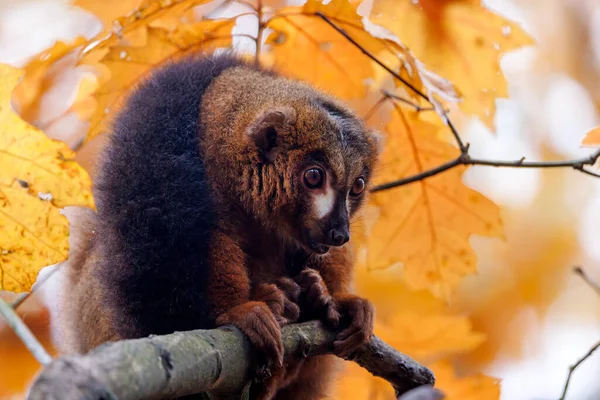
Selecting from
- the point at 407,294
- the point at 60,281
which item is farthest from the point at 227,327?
the point at 407,294

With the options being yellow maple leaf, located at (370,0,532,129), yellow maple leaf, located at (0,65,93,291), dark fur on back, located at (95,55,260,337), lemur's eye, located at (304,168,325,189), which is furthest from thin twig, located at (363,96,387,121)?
yellow maple leaf, located at (0,65,93,291)

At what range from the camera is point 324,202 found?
2623mm

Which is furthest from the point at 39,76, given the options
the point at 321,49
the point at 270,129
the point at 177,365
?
the point at 177,365

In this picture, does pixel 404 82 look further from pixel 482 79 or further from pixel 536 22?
pixel 536 22

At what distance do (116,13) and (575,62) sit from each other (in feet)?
15.7

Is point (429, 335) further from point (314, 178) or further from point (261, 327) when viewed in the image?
point (261, 327)

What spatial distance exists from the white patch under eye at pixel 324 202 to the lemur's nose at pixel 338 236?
101mm

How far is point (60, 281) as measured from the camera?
3199 millimetres

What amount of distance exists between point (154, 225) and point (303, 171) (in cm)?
64

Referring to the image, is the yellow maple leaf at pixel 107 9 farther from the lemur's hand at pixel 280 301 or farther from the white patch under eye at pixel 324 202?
the lemur's hand at pixel 280 301

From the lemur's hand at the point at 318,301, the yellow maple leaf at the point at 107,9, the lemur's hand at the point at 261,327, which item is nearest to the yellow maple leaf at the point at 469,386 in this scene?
the lemur's hand at the point at 318,301

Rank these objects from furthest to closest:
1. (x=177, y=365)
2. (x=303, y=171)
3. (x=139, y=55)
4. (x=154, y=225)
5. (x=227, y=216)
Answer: (x=139, y=55), (x=303, y=171), (x=227, y=216), (x=154, y=225), (x=177, y=365)

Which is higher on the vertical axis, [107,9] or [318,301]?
[107,9]

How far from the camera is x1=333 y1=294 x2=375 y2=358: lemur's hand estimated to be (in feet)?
8.28
